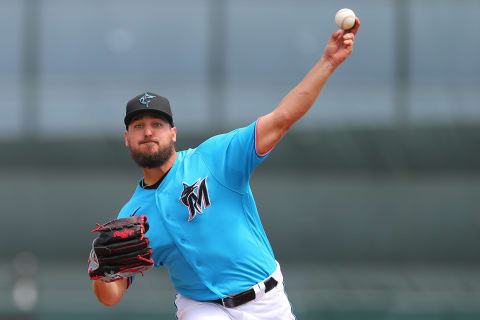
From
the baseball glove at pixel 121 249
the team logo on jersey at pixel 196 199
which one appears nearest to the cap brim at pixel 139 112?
the team logo on jersey at pixel 196 199

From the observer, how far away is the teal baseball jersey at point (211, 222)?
2.62 metres

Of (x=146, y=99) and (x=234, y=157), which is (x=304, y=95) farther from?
(x=146, y=99)

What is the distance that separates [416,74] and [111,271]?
725cm

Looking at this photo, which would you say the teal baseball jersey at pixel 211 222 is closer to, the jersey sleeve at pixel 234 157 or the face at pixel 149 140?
the jersey sleeve at pixel 234 157

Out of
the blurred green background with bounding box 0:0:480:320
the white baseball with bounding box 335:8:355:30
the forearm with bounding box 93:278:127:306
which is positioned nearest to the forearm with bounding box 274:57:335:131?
the white baseball with bounding box 335:8:355:30

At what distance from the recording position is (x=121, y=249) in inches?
101

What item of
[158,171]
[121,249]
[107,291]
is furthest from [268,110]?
[121,249]

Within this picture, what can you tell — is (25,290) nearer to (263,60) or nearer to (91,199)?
(91,199)

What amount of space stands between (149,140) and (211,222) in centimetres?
40

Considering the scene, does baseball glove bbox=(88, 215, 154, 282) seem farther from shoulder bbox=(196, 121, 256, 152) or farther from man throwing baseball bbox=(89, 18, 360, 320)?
shoulder bbox=(196, 121, 256, 152)

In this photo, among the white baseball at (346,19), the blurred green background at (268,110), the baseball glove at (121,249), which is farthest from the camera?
the blurred green background at (268,110)

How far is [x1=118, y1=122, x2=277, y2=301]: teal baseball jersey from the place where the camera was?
8.59 ft

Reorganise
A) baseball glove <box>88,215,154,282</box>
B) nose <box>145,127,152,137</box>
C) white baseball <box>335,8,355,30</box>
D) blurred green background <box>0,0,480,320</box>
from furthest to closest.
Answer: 1. blurred green background <box>0,0,480,320</box>
2. nose <box>145,127,152,137</box>
3. baseball glove <box>88,215,154,282</box>
4. white baseball <box>335,8,355,30</box>

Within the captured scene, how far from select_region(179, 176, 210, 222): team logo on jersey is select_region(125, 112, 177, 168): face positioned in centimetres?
18
